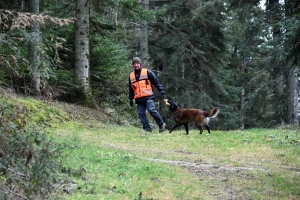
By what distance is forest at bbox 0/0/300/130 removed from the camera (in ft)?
28.6

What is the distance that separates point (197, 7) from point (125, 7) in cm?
1121

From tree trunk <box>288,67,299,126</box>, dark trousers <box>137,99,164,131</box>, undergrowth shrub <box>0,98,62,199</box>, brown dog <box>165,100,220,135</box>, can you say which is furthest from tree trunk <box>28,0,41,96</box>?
Answer: tree trunk <box>288,67,299,126</box>

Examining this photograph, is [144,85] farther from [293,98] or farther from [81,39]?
[293,98]

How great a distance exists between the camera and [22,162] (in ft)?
18.6

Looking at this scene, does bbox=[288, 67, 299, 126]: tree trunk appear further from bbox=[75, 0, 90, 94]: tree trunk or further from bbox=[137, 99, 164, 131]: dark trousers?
bbox=[75, 0, 90, 94]: tree trunk

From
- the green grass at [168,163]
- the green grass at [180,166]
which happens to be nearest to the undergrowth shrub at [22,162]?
the green grass at [168,163]

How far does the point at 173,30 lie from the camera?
27375mm

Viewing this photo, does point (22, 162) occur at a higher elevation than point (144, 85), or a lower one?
lower

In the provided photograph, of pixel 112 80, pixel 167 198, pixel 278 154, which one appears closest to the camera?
pixel 167 198

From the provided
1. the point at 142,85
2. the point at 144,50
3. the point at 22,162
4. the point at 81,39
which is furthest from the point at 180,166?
the point at 144,50

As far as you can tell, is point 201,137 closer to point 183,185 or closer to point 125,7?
point 183,185

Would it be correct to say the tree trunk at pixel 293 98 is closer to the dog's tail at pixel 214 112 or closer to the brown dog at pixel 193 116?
the brown dog at pixel 193 116

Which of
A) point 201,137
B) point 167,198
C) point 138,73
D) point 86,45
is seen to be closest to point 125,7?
point 86,45

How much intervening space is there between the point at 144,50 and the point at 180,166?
16771 millimetres
